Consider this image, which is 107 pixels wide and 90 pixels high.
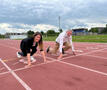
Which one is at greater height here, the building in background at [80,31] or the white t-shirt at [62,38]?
the white t-shirt at [62,38]

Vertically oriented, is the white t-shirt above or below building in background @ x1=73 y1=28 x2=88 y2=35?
above

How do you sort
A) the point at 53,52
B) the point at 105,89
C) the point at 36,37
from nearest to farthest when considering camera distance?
the point at 105,89 → the point at 36,37 → the point at 53,52

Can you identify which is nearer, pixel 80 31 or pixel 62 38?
pixel 62 38

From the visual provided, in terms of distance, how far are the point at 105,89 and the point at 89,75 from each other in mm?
831

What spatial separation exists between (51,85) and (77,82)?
640mm

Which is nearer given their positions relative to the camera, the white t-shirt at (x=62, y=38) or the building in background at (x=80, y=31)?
the white t-shirt at (x=62, y=38)

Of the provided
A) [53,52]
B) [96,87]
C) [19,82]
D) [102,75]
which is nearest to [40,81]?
[19,82]

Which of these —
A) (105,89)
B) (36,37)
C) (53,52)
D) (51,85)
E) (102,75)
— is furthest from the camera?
(53,52)

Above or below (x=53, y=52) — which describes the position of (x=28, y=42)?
above

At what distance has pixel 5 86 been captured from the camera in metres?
2.87

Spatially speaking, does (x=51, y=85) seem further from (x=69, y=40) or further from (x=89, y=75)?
(x=69, y=40)

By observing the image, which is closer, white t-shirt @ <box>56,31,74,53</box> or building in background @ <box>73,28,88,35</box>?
white t-shirt @ <box>56,31,74,53</box>

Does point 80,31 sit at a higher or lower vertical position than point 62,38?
lower

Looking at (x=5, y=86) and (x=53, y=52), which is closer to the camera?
(x=5, y=86)
